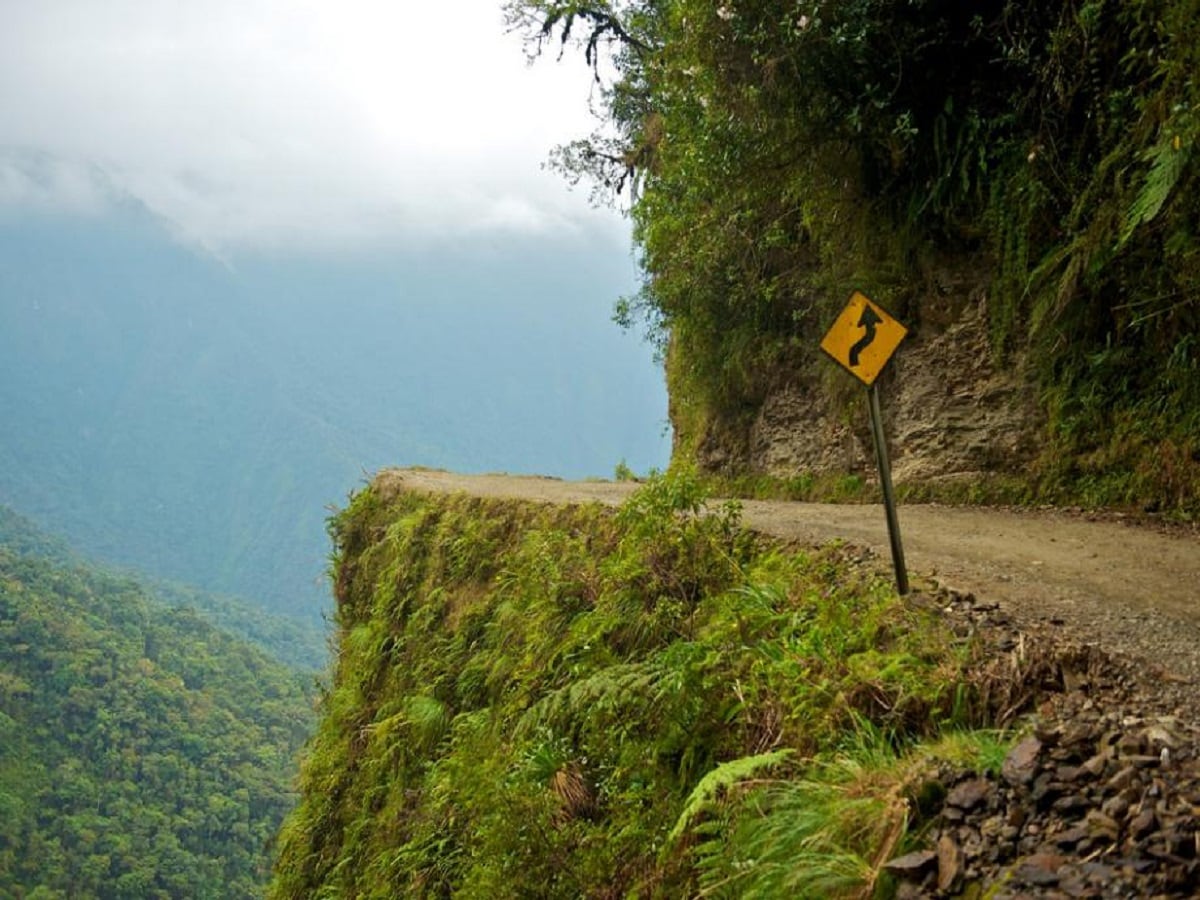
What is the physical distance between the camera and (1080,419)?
24.1 ft

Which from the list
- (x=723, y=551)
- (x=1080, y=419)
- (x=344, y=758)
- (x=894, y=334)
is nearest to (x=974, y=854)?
(x=894, y=334)

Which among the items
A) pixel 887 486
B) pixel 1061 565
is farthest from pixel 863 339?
pixel 1061 565

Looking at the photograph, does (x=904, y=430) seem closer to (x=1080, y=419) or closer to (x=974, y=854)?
(x=1080, y=419)

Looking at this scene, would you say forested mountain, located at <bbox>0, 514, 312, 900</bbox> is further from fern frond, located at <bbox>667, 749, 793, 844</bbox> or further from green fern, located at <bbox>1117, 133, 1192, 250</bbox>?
green fern, located at <bbox>1117, 133, 1192, 250</bbox>

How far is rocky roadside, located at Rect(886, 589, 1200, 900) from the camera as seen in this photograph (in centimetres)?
243

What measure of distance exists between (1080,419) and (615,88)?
14504 mm

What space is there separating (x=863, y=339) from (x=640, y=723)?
266 cm

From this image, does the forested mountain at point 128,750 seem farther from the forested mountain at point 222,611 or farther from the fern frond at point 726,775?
the fern frond at point 726,775

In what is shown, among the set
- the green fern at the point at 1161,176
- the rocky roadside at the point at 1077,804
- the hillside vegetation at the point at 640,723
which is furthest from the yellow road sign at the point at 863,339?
the green fern at the point at 1161,176

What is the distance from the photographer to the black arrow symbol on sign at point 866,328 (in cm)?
471

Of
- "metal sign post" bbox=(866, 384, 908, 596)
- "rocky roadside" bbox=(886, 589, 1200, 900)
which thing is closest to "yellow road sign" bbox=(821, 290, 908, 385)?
"metal sign post" bbox=(866, 384, 908, 596)

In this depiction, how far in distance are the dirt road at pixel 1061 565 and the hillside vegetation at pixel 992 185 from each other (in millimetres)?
866

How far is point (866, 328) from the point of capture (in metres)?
4.74

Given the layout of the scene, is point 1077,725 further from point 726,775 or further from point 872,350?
point 872,350
